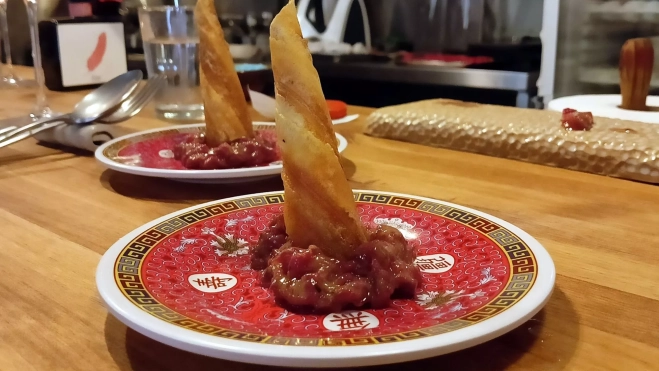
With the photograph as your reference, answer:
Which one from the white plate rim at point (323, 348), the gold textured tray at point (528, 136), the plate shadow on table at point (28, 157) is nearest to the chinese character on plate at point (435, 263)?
the white plate rim at point (323, 348)

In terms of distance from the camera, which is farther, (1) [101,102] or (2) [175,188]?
(1) [101,102]

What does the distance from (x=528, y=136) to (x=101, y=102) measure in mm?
902

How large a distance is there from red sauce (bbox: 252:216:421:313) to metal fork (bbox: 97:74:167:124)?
0.87 metres

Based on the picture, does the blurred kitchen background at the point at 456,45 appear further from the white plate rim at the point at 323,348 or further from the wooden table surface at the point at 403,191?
the white plate rim at the point at 323,348

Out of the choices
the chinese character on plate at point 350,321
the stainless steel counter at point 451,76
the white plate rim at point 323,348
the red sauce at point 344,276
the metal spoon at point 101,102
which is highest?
the metal spoon at point 101,102

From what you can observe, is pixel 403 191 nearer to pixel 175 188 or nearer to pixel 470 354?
pixel 175 188

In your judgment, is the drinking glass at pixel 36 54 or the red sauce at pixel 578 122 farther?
the drinking glass at pixel 36 54

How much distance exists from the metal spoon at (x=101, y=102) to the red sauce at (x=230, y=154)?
355 mm

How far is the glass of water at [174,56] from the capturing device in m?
1.59

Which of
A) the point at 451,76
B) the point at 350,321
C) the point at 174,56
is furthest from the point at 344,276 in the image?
the point at 451,76

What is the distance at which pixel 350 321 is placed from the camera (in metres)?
0.52

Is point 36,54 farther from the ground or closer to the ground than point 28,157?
farther from the ground

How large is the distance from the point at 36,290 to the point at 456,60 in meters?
2.21

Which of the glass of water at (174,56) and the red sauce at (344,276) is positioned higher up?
the glass of water at (174,56)
